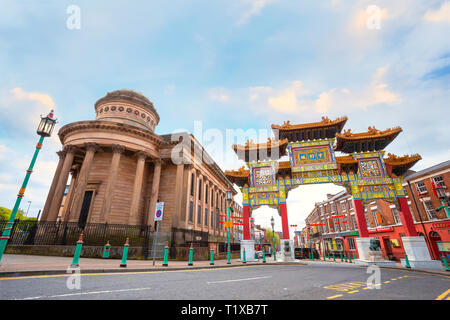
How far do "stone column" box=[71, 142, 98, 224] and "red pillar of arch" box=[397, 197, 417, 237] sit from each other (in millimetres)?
27783

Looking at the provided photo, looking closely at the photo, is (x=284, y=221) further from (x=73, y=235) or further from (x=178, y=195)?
(x=73, y=235)

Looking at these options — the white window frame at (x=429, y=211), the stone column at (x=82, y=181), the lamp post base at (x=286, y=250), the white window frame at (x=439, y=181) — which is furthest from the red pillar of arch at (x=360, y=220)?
the stone column at (x=82, y=181)

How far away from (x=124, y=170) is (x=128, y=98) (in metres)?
10.7

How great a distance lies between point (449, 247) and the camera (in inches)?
747

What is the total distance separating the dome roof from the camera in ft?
89.2

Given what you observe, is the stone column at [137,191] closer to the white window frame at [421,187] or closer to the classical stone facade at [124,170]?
the classical stone facade at [124,170]

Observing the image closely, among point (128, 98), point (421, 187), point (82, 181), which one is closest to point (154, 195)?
point (82, 181)

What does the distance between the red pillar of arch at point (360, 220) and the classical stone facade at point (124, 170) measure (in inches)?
676

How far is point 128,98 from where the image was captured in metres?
27.5

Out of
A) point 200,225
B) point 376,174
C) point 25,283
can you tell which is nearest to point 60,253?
point 25,283

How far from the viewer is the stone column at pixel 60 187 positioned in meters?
19.0

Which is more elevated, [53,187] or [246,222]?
[53,187]
